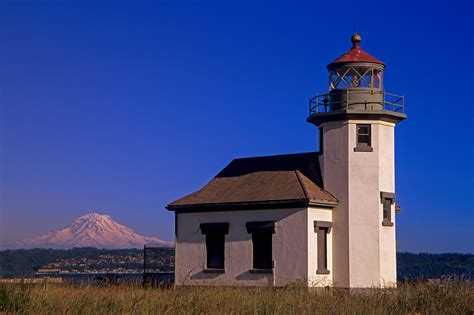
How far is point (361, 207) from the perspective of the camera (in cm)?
3036

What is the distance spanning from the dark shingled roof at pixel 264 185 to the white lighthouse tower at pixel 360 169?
0.92 m

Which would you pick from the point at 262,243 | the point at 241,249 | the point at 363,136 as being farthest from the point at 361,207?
the point at 241,249

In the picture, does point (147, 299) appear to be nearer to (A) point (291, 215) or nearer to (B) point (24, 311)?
(B) point (24, 311)

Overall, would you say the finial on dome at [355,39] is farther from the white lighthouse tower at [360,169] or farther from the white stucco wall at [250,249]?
the white stucco wall at [250,249]

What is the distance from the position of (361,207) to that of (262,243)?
399 cm

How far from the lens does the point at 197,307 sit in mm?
18031

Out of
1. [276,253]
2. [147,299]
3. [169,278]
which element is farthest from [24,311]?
[169,278]

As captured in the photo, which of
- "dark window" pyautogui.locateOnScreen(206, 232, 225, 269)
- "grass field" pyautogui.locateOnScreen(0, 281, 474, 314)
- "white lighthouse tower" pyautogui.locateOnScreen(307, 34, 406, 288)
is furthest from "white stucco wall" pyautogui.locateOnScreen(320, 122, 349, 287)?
"grass field" pyautogui.locateOnScreen(0, 281, 474, 314)

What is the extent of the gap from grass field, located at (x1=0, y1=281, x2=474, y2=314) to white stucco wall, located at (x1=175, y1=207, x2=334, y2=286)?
27.8 ft

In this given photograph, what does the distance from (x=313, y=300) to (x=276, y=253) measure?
430 inches

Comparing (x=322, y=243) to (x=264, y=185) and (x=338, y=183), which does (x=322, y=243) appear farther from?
(x=264, y=185)

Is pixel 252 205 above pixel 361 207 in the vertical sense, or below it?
above

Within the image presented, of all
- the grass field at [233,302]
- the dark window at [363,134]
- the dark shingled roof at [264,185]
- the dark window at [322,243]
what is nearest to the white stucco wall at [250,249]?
the dark window at [322,243]

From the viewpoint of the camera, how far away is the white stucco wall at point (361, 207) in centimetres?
3011
